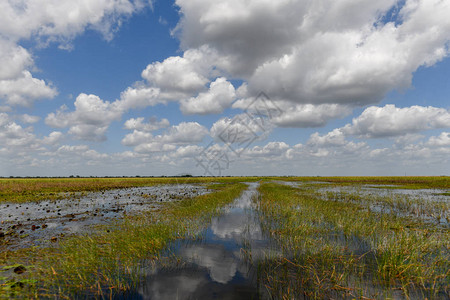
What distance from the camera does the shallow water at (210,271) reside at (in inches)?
219

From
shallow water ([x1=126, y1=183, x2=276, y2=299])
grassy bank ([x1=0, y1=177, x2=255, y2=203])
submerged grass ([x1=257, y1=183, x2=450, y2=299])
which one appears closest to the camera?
submerged grass ([x1=257, y1=183, x2=450, y2=299])

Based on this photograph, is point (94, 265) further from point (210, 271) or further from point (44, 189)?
point (44, 189)

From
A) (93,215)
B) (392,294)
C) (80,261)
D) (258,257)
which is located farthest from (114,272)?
(93,215)

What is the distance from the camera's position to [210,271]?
688 centimetres

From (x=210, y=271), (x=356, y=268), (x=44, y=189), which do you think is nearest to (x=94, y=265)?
(x=210, y=271)

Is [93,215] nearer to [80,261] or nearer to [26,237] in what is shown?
[26,237]

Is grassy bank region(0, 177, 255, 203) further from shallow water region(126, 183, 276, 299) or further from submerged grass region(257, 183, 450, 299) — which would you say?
submerged grass region(257, 183, 450, 299)

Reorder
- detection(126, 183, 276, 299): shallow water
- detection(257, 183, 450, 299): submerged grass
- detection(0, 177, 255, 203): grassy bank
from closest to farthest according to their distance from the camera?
detection(257, 183, 450, 299): submerged grass < detection(126, 183, 276, 299): shallow water < detection(0, 177, 255, 203): grassy bank

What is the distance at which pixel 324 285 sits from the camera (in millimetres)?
5699

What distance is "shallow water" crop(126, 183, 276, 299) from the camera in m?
5.57

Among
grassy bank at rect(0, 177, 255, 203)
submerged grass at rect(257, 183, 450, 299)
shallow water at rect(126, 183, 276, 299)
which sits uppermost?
submerged grass at rect(257, 183, 450, 299)

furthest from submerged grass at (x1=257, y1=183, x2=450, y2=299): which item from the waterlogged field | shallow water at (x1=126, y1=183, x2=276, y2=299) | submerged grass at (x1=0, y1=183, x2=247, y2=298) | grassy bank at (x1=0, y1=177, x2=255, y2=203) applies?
grassy bank at (x1=0, y1=177, x2=255, y2=203)

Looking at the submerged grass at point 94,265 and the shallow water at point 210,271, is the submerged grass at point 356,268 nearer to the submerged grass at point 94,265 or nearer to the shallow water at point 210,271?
the shallow water at point 210,271

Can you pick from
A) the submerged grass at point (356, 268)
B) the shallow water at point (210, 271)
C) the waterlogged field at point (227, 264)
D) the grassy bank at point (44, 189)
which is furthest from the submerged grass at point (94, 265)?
the grassy bank at point (44, 189)
